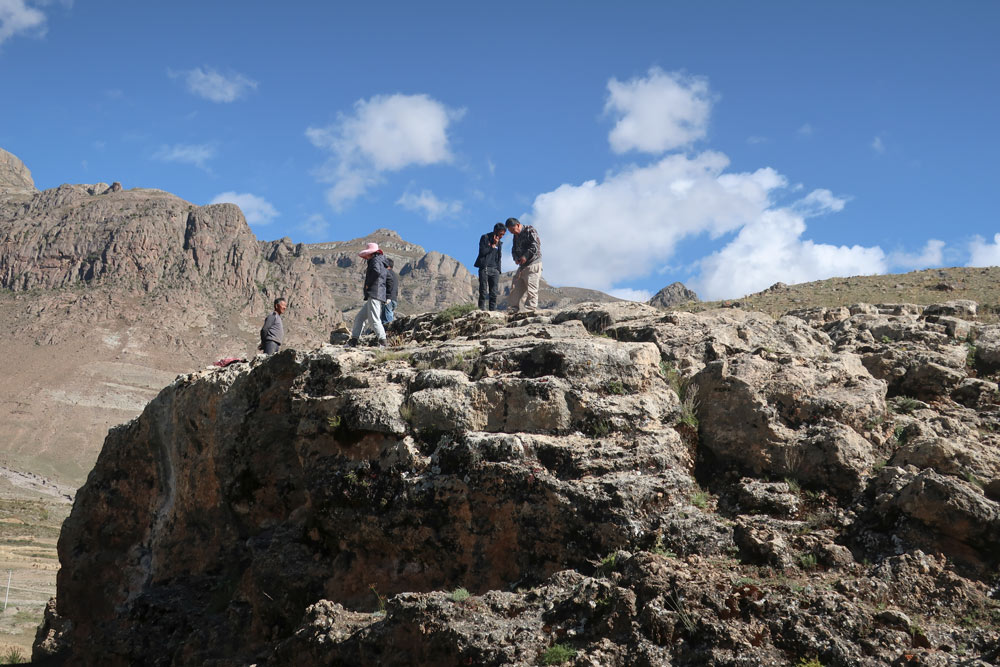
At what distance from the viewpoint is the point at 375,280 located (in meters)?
12.4

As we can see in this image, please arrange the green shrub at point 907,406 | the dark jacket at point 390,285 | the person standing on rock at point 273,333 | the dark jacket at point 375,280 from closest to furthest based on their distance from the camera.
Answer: the green shrub at point 907,406 → the dark jacket at point 375,280 → the dark jacket at point 390,285 → the person standing on rock at point 273,333

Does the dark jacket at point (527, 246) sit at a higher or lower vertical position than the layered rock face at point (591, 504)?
higher

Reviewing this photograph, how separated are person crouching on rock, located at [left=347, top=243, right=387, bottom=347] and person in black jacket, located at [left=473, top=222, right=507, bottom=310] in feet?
7.63

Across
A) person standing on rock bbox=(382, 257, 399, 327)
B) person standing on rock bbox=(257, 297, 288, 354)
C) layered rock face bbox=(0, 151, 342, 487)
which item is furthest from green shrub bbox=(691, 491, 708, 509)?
layered rock face bbox=(0, 151, 342, 487)

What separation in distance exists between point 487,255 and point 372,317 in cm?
322

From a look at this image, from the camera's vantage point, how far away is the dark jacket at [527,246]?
1363 cm

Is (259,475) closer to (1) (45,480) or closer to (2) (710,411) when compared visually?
(2) (710,411)

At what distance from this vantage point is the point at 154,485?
12.3m

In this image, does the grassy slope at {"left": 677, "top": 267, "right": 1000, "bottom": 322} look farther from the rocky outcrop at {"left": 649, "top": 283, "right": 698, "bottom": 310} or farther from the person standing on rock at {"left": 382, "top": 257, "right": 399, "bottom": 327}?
the rocky outcrop at {"left": 649, "top": 283, "right": 698, "bottom": 310}

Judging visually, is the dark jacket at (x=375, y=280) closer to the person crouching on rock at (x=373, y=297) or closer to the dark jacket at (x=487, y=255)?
the person crouching on rock at (x=373, y=297)

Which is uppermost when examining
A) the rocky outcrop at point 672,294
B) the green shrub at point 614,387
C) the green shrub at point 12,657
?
the rocky outcrop at point 672,294

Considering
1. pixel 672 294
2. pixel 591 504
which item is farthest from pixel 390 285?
pixel 672 294

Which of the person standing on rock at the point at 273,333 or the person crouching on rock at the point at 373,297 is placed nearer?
the person crouching on rock at the point at 373,297


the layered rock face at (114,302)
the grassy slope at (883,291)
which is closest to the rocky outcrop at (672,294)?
the grassy slope at (883,291)
